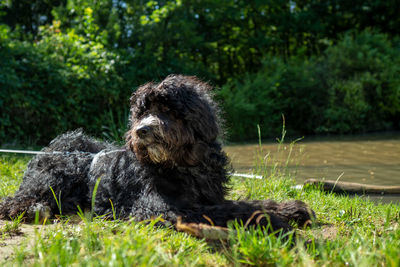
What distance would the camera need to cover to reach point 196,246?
2695mm

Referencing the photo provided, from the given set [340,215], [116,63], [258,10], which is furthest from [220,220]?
[258,10]

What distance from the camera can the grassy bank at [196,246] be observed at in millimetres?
2129

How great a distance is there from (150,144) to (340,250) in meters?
1.82

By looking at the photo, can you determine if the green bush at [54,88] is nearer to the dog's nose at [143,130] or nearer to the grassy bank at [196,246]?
the grassy bank at [196,246]

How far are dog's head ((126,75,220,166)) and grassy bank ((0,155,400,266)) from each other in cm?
71

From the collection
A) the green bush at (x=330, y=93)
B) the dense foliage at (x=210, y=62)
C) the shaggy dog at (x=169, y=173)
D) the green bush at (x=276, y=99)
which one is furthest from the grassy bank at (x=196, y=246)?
the green bush at (x=330, y=93)

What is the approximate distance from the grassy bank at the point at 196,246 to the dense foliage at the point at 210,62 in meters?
5.33

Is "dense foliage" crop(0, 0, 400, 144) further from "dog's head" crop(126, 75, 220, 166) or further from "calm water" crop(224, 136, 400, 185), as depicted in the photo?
"dog's head" crop(126, 75, 220, 166)

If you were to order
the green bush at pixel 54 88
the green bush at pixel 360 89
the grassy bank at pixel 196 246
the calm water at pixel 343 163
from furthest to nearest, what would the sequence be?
the green bush at pixel 360 89 < the green bush at pixel 54 88 < the calm water at pixel 343 163 < the grassy bank at pixel 196 246

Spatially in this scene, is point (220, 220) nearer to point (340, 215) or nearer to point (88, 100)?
point (340, 215)

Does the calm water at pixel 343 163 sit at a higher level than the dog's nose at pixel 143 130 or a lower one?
lower

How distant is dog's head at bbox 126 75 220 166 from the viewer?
3422mm

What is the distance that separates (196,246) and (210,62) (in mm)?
17151

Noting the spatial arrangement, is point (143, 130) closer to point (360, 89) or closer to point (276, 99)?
point (276, 99)
